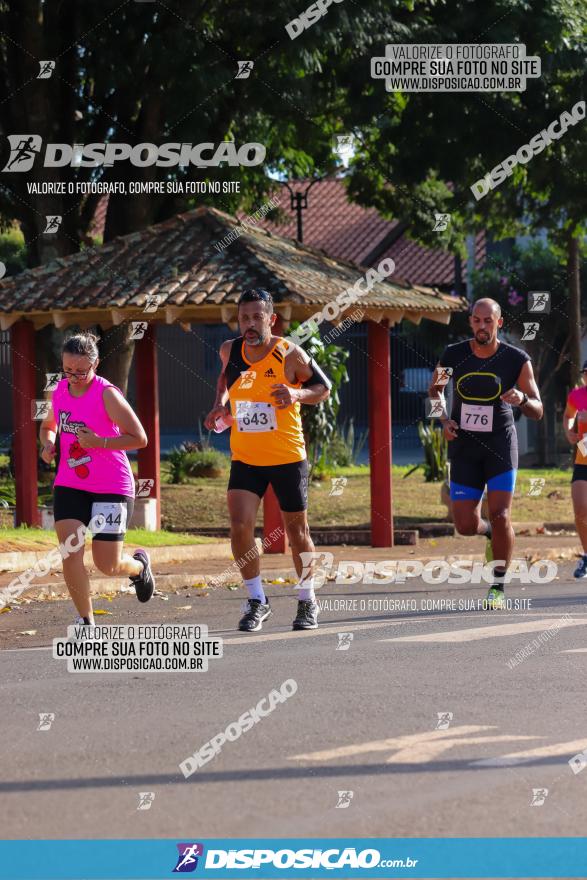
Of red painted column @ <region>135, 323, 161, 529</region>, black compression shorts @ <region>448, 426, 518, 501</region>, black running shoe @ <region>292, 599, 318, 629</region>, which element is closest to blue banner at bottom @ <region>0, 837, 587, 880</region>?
black running shoe @ <region>292, 599, 318, 629</region>

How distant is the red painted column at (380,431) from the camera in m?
18.2

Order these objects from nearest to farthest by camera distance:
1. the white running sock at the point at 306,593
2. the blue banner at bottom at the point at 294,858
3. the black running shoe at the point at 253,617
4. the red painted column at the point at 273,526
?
the blue banner at bottom at the point at 294,858 → the black running shoe at the point at 253,617 → the white running sock at the point at 306,593 → the red painted column at the point at 273,526

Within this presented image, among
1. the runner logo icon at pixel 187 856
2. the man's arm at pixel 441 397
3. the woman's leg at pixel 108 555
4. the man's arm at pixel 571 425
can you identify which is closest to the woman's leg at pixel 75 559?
the woman's leg at pixel 108 555

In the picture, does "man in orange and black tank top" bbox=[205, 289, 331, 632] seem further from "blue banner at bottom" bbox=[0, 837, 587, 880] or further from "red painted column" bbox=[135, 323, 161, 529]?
"red painted column" bbox=[135, 323, 161, 529]

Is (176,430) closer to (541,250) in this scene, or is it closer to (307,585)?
(541,250)

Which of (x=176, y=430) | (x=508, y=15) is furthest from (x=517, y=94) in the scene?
(x=176, y=430)

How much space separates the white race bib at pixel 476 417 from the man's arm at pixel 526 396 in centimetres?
21

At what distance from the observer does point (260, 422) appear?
10.0 meters

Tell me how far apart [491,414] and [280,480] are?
184 centimetres

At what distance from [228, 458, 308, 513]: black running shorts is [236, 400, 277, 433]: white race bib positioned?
0.84ft

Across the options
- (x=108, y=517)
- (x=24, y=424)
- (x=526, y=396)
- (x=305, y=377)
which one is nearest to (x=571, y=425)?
(x=526, y=396)

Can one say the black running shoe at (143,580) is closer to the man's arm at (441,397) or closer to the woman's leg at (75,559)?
the woman's leg at (75,559)

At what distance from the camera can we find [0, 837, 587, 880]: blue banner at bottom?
15.7 feet

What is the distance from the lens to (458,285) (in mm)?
36188
